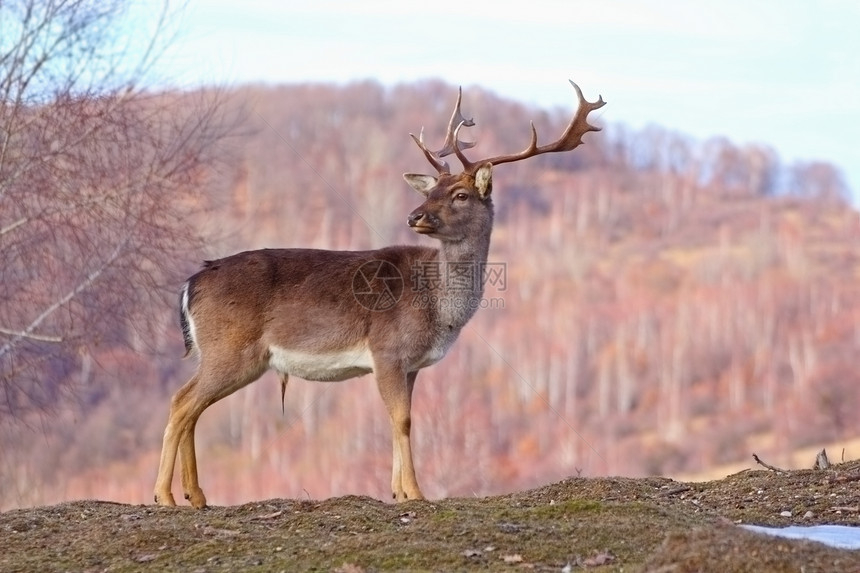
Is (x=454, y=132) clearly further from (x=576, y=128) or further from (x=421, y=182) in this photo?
(x=576, y=128)

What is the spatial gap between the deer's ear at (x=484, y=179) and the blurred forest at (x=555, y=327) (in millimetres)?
29636

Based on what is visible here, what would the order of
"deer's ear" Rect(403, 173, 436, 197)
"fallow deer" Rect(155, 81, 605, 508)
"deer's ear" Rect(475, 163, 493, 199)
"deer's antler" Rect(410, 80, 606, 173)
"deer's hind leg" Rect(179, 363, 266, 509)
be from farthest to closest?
"deer's ear" Rect(403, 173, 436, 197) → "deer's antler" Rect(410, 80, 606, 173) → "deer's ear" Rect(475, 163, 493, 199) → "fallow deer" Rect(155, 81, 605, 508) → "deer's hind leg" Rect(179, 363, 266, 509)

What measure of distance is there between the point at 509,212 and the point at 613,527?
126m

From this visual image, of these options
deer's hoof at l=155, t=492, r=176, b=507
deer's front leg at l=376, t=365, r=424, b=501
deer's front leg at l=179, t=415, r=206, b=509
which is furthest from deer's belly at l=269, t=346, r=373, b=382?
deer's hoof at l=155, t=492, r=176, b=507

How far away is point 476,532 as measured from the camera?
28.8ft

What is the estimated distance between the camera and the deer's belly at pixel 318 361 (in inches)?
468

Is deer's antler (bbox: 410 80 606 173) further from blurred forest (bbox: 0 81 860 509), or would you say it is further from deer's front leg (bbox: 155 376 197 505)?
blurred forest (bbox: 0 81 860 509)

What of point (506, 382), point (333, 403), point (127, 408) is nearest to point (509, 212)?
point (506, 382)

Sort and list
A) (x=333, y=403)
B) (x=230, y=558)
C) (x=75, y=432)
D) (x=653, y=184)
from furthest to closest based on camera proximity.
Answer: (x=653, y=184) < (x=333, y=403) < (x=75, y=432) < (x=230, y=558)

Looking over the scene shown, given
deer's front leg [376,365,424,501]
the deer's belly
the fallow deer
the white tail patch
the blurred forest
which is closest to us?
deer's front leg [376,365,424,501]

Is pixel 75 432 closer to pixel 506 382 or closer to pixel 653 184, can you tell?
pixel 506 382

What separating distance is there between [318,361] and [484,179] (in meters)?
2.35

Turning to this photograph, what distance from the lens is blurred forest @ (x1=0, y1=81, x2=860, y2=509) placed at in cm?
7631

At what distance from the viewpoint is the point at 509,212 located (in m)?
134
